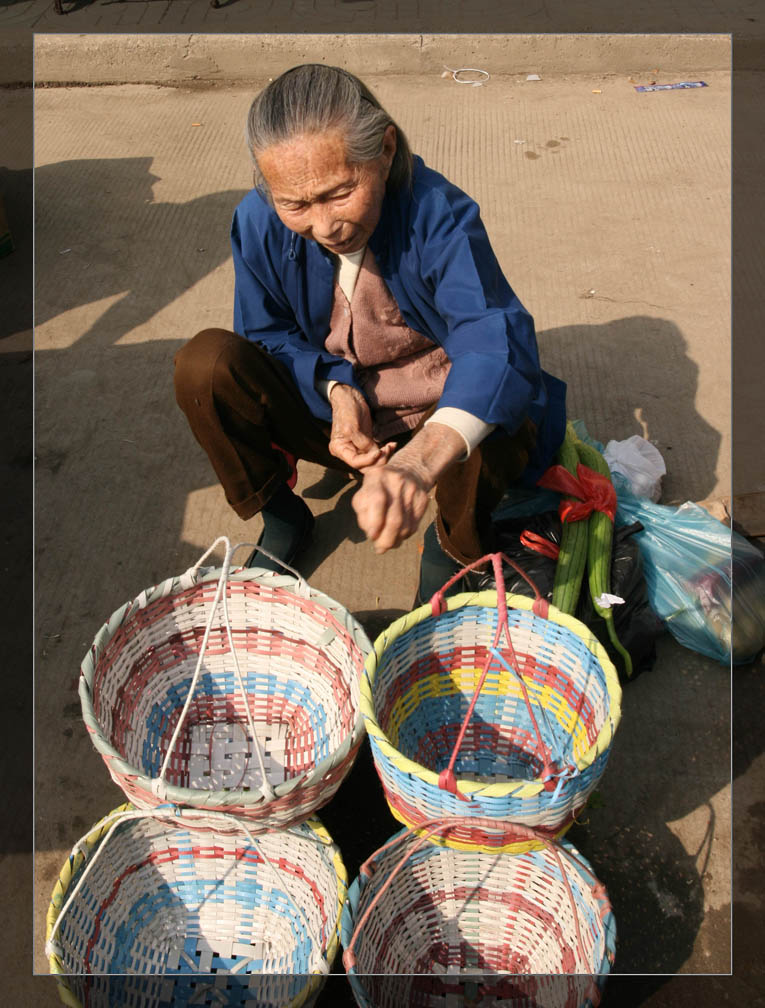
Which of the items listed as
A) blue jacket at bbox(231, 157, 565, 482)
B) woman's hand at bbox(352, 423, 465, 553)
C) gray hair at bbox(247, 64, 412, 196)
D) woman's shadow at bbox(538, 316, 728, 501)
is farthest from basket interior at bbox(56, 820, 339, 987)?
woman's shadow at bbox(538, 316, 728, 501)

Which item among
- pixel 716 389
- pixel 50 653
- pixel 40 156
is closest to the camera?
pixel 50 653

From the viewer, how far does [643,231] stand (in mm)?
3436

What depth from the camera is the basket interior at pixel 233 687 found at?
5.86ft

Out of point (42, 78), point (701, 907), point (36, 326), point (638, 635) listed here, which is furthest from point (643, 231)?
point (42, 78)

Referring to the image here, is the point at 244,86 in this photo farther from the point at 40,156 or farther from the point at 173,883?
the point at 173,883

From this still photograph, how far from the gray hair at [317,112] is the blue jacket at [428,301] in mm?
204

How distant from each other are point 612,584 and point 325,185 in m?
1.06

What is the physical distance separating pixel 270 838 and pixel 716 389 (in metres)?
1.92

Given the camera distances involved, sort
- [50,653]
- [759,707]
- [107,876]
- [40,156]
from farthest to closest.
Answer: [40,156], [50,653], [759,707], [107,876]

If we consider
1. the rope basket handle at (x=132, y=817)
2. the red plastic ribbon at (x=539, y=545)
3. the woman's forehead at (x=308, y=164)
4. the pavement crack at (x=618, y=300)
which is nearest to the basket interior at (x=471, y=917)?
the rope basket handle at (x=132, y=817)

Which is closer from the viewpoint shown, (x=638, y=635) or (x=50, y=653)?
(x=638, y=635)

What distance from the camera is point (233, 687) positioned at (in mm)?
1995

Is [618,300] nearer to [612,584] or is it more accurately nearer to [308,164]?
[612,584]

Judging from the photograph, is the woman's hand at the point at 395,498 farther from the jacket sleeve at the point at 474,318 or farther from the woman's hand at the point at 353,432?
the woman's hand at the point at 353,432
